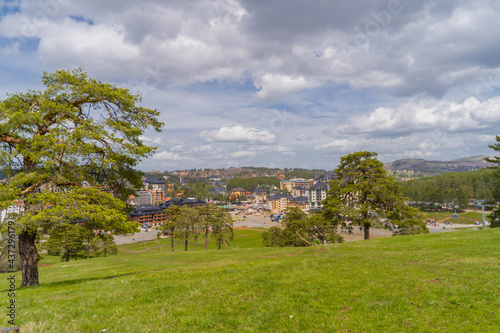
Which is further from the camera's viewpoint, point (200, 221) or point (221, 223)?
point (221, 223)

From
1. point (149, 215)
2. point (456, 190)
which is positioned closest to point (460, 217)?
point (456, 190)

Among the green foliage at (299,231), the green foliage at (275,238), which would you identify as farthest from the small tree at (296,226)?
the green foliage at (275,238)

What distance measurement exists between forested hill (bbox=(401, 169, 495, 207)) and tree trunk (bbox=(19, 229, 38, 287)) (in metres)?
162

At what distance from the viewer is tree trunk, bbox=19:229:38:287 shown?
15.3 metres

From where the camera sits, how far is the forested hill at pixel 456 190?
154125 millimetres

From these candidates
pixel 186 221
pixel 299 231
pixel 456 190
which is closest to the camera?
pixel 299 231

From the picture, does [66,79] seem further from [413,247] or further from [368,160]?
[368,160]

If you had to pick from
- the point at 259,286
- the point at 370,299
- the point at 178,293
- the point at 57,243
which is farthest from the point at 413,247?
the point at 57,243

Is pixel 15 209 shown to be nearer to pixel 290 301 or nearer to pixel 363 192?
pixel 290 301

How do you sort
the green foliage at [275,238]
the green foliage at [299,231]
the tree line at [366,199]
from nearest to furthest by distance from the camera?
the tree line at [366,199], the green foliage at [299,231], the green foliage at [275,238]

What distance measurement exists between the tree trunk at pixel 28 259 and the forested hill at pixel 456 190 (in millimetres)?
161724

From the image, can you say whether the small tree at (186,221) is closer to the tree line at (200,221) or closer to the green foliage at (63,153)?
the tree line at (200,221)

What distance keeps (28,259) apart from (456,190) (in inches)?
7567

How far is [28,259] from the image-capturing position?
15.5 m
